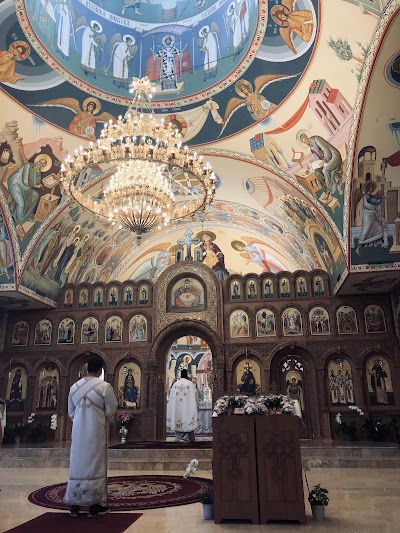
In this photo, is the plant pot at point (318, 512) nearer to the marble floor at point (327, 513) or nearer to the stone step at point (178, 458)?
the marble floor at point (327, 513)

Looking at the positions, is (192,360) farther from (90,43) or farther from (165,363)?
(90,43)

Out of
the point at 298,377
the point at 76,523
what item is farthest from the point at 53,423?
the point at 76,523

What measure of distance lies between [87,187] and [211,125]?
165 inches

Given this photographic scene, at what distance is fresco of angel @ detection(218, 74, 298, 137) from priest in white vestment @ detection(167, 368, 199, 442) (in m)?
7.67

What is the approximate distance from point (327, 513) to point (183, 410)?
826 centimetres

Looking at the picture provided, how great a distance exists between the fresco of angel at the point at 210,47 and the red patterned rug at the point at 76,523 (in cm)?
999

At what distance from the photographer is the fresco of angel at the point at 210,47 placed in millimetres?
11258

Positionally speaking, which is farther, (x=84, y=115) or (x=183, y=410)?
(x=183, y=410)

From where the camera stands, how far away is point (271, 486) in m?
4.95

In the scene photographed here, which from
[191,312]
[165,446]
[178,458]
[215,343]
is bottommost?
[178,458]

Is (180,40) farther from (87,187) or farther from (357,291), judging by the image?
(357,291)

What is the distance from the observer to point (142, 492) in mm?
6844

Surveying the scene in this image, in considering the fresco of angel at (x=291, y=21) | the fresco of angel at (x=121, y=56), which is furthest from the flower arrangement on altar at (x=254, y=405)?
the fresco of angel at (x=121, y=56)

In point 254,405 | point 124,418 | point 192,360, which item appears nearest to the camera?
point 254,405
